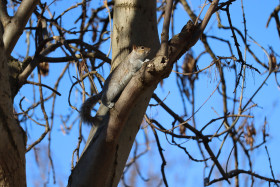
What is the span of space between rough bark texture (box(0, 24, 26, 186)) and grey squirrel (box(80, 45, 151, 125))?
773 mm

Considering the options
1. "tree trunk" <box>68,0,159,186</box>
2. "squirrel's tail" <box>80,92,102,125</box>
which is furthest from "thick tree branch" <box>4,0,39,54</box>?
"squirrel's tail" <box>80,92,102,125</box>

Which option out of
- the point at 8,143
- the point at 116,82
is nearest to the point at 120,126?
the point at 8,143

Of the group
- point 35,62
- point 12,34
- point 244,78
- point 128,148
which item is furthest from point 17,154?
point 244,78

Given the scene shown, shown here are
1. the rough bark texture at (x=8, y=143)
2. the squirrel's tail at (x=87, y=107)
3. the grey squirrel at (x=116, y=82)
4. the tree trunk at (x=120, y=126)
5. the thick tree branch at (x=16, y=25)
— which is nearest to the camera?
the rough bark texture at (x=8, y=143)

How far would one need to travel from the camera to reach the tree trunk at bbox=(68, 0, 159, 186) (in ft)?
6.22

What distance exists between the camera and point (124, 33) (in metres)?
2.40

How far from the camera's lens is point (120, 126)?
187cm

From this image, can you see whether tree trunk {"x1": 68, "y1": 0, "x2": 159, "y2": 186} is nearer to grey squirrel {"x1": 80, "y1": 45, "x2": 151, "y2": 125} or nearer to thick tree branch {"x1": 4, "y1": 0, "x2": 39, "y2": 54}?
grey squirrel {"x1": 80, "y1": 45, "x2": 151, "y2": 125}

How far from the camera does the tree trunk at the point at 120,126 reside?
1896 millimetres

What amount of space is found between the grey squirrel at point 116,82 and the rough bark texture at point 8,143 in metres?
0.77

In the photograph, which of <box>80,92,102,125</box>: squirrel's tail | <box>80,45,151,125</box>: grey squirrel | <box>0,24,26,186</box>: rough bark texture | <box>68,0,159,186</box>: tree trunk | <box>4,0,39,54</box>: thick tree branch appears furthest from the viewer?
<box>80,92,102,125</box>: squirrel's tail

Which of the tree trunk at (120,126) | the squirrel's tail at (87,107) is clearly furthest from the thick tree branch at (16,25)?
the squirrel's tail at (87,107)

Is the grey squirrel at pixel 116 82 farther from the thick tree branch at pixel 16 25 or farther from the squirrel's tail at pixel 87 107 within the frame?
the thick tree branch at pixel 16 25

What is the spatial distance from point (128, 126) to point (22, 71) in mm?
1190
